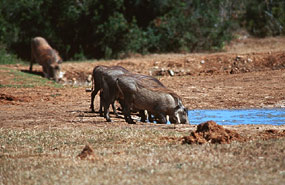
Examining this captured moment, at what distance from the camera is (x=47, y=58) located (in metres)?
19.7

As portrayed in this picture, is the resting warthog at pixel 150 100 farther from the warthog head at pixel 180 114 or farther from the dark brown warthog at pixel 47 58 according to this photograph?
the dark brown warthog at pixel 47 58

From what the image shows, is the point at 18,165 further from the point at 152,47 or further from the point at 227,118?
the point at 152,47

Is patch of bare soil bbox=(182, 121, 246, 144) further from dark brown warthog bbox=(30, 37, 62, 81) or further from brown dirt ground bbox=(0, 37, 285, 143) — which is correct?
dark brown warthog bbox=(30, 37, 62, 81)

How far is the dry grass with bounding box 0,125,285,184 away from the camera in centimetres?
569

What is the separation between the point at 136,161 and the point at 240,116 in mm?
5534

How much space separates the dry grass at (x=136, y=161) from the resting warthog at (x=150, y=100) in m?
2.16

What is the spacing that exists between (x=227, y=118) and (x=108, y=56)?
39.4 feet

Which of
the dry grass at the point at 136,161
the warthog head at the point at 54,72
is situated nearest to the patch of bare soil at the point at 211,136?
the dry grass at the point at 136,161

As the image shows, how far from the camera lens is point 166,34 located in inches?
925

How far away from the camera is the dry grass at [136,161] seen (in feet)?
18.7

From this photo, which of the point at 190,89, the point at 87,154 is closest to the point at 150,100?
the point at 87,154

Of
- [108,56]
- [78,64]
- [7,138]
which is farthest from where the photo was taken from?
[108,56]

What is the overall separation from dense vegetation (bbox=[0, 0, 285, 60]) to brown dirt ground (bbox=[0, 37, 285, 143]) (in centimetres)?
109

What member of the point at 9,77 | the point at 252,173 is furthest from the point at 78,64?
the point at 252,173
